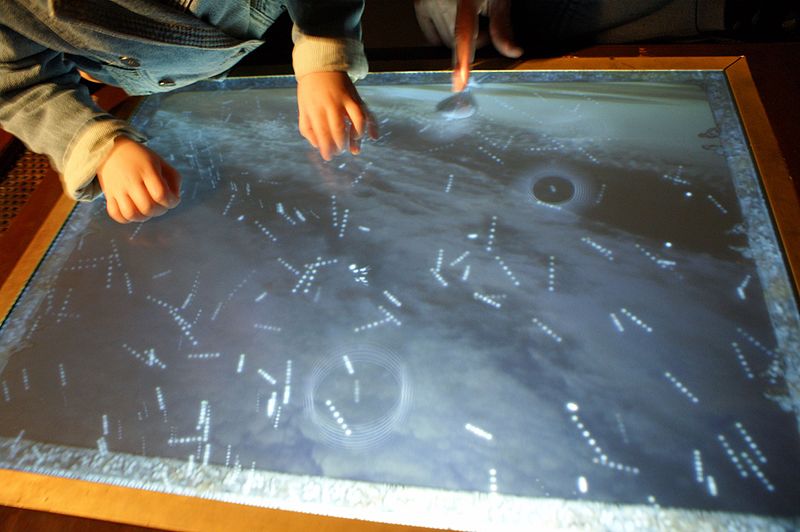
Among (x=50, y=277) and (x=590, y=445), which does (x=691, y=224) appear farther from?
(x=50, y=277)

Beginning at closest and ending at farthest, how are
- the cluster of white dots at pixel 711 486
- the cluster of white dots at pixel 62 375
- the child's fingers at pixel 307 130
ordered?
the cluster of white dots at pixel 711 486, the cluster of white dots at pixel 62 375, the child's fingers at pixel 307 130

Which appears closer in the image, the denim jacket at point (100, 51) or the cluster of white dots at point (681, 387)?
the cluster of white dots at point (681, 387)

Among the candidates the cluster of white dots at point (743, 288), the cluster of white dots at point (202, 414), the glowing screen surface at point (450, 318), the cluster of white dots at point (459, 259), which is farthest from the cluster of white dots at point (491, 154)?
the cluster of white dots at point (202, 414)

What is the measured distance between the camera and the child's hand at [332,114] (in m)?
0.48

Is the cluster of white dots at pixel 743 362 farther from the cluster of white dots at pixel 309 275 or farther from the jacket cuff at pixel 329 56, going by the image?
the jacket cuff at pixel 329 56

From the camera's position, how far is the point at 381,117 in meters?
0.52

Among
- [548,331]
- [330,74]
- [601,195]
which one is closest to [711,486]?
[548,331]

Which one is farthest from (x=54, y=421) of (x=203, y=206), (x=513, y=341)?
(x=513, y=341)

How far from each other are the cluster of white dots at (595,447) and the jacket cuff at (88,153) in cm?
44

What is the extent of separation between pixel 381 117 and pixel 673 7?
0.35 m

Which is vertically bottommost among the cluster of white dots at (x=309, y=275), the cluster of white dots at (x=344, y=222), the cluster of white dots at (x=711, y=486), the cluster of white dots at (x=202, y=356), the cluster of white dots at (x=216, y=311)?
the cluster of white dots at (x=711, y=486)

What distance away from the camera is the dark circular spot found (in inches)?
17.0

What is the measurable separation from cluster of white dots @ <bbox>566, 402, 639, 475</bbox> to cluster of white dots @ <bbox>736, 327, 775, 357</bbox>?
0.39 ft

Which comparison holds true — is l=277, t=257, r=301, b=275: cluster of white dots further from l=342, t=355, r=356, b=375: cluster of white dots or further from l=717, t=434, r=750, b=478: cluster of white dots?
l=717, t=434, r=750, b=478: cluster of white dots
